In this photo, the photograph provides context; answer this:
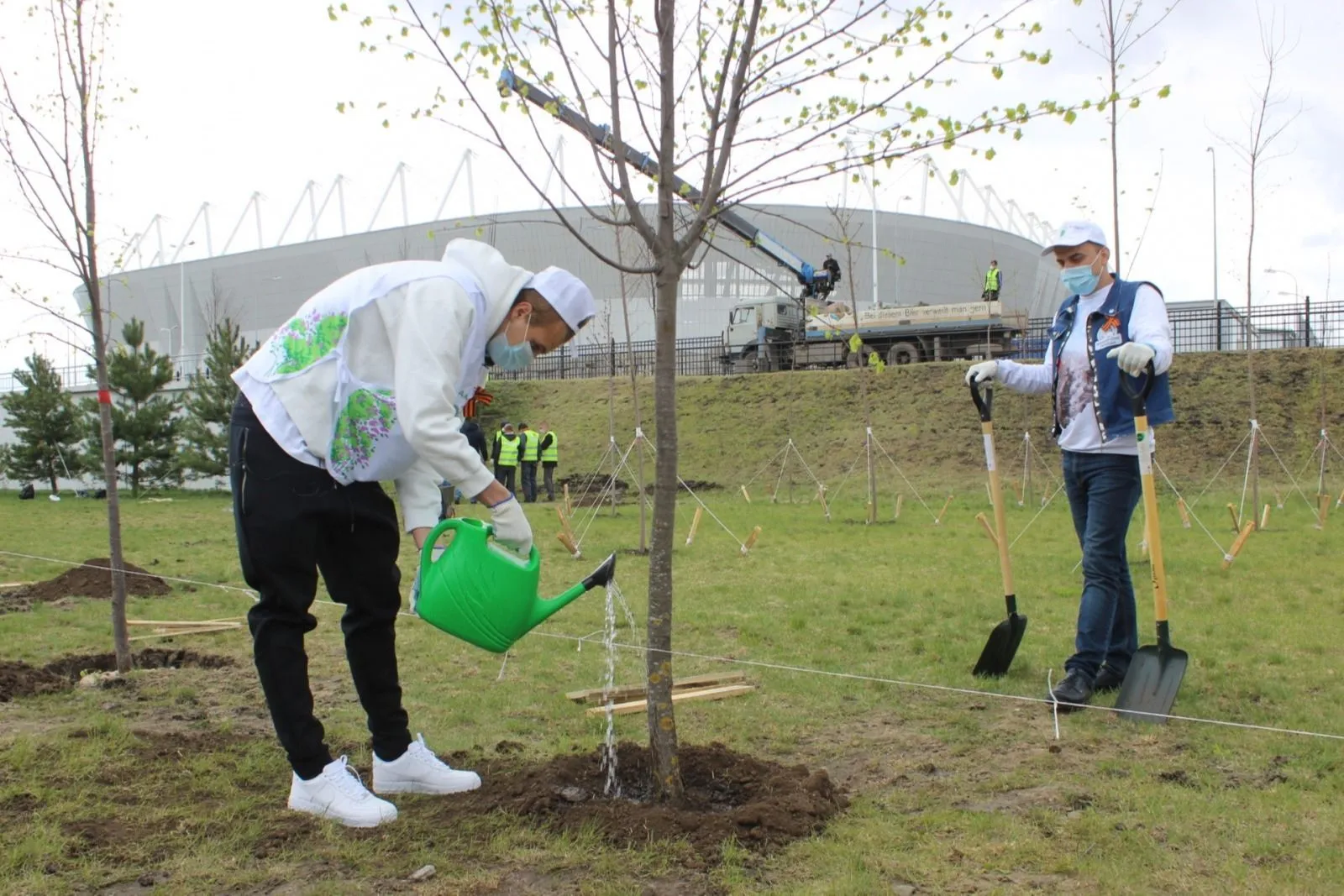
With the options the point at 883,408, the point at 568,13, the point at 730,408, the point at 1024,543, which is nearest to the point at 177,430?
the point at 730,408

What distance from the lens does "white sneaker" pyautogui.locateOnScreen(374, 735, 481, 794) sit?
10.8 feet

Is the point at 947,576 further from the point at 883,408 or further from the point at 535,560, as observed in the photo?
the point at 883,408

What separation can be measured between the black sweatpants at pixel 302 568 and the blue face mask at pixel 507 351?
54cm

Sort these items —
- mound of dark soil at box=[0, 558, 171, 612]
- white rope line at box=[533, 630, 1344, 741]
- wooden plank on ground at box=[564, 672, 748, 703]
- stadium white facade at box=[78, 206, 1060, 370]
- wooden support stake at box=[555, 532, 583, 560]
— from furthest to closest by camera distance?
1. stadium white facade at box=[78, 206, 1060, 370]
2. wooden support stake at box=[555, 532, 583, 560]
3. mound of dark soil at box=[0, 558, 171, 612]
4. wooden plank on ground at box=[564, 672, 748, 703]
5. white rope line at box=[533, 630, 1344, 741]

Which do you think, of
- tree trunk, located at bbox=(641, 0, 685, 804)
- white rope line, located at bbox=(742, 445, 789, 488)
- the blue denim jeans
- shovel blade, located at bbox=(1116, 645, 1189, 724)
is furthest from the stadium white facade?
tree trunk, located at bbox=(641, 0, 685, 804)

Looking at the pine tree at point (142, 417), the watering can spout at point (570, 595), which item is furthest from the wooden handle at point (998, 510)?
the pine tree at point (142, 417)

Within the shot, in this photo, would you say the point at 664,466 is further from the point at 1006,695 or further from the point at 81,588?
the point at 81,588

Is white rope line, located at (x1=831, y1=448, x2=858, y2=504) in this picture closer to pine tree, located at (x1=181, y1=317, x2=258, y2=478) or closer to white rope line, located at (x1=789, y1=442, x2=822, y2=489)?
white rope line, located at (x1=789, y1=442, x2=822, y2=489)

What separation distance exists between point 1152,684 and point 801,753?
1.49 m

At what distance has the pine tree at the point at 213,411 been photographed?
21.3m

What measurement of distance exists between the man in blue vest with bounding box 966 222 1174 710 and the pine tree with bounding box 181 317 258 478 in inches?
755

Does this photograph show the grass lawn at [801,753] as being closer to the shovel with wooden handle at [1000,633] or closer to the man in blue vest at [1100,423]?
the shovel with wooden handle at [1000,633]

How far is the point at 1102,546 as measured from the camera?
14.2ft

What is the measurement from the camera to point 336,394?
9.37ft
